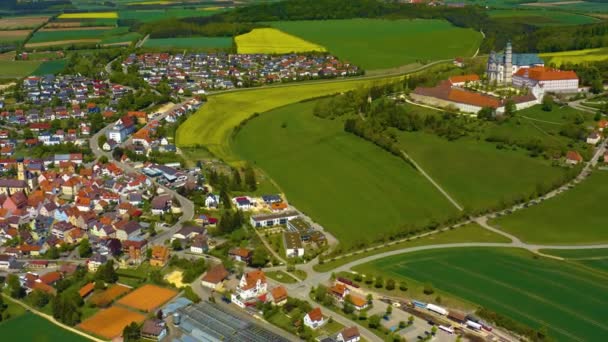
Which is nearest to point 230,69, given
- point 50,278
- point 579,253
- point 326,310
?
point 50,278

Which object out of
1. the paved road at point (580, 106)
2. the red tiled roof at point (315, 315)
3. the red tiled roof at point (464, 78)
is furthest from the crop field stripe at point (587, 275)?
the red tiled roof at point (464, 78)

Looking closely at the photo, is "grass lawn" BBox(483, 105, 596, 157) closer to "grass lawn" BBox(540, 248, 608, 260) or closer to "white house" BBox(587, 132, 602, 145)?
"white house" BBox(587, 132, 602, 145)

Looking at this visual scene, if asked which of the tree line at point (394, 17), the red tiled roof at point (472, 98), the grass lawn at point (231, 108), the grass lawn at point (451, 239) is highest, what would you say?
the tree line at point (394, 17)

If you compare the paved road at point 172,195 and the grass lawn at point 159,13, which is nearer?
the paved road at point 172,195

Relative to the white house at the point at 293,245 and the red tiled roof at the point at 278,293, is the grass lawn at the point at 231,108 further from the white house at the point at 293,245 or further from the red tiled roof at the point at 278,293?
the red tiled roof at the point at 278,293

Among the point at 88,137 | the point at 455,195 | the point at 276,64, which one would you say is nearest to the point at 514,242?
the point at 455,195

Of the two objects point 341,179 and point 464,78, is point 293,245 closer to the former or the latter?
point 341,179
